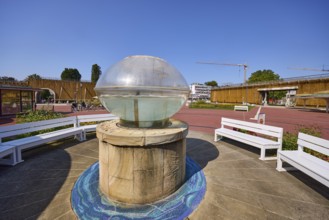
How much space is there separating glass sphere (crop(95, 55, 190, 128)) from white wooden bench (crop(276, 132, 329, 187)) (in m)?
3.00

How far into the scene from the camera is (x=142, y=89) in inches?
120

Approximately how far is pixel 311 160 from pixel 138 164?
400 cm

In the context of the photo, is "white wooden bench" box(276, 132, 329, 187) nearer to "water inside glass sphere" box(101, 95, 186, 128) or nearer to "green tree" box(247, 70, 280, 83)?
"water inside glass sphere" box(101, 95, 186, 128)

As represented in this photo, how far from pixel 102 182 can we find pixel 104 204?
454 millimetres

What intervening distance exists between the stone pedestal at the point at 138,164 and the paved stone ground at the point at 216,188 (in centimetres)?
74

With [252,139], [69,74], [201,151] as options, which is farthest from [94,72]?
[252,139]

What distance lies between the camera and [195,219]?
2605 millimetres

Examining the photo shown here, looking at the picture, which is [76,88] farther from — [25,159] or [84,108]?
[25,159]

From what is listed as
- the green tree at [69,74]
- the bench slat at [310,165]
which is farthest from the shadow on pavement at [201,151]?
the green tree at [69,74]

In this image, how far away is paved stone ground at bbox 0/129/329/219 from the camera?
9.08ft

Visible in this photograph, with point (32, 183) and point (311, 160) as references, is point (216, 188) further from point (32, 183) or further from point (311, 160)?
point (32, 183)

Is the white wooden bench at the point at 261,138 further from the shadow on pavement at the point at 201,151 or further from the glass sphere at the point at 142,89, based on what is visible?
the glass sphere at the point at 142,89

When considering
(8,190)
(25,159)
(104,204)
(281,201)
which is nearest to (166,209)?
(104,204)

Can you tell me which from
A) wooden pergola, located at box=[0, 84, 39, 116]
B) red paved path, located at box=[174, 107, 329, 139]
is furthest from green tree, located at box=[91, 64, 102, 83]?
red paved path, located at box=[174, 107, 329, 139]
